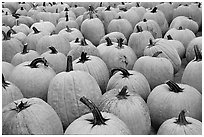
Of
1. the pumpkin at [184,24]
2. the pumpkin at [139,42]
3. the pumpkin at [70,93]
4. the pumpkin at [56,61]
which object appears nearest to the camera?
the pumpkin at [70,93]

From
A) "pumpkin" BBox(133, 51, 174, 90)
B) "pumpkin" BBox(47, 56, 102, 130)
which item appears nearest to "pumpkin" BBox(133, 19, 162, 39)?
"pumpkin" BBox(133, 51, 174, 90)

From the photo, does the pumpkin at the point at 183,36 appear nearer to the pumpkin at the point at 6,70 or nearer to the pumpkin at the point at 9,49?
the pumpkin at the point at 9,49

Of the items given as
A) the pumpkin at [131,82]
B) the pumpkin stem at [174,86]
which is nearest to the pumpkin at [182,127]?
the pumpkin stem at [174,86]

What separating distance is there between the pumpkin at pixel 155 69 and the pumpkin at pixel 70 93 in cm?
72

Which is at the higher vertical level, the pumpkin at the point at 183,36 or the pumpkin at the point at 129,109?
the pumpkin at the point at 183,36

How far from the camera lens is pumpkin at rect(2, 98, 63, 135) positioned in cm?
190

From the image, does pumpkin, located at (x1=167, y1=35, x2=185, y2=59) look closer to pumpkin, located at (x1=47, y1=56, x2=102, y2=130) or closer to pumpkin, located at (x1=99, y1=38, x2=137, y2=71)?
pumpkin, located at (x1=99, y1=38, x2=137, y2=71)

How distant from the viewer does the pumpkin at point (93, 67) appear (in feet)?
9.07

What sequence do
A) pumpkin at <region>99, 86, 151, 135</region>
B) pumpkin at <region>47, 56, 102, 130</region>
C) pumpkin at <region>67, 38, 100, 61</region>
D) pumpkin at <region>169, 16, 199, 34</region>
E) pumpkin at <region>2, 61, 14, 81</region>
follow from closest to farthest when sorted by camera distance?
1. pumpkin at <region>99, 86, 151, 135</region>
2. pumpkin at <region>47, 56, 102, 130</region>
3. pumpkin at <region>2, 61, 14, 81</region>
4. pumpkin at <region>67, 38, 100, 61</region>
5. pumpkin at <region>169, 16, 199, 34</region>

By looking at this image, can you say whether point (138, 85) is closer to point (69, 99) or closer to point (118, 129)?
point (69, 99)

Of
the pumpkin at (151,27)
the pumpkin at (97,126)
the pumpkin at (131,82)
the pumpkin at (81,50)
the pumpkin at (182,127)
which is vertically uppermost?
the pumpkin at (151,27)

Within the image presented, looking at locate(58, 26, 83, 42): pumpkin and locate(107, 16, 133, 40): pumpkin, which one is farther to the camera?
locate(107, 16, 133, 40): pumpkin

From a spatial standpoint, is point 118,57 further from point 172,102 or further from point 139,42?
point 172,102

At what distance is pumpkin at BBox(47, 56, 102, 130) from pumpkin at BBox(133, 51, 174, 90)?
2.37ft
